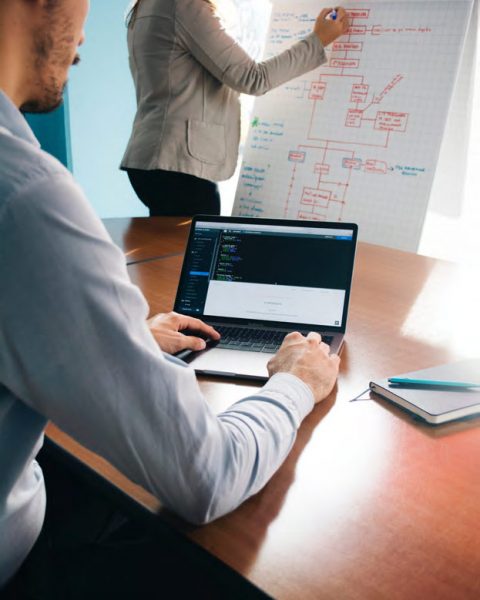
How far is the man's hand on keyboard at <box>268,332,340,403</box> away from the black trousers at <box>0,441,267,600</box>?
0.28 meters

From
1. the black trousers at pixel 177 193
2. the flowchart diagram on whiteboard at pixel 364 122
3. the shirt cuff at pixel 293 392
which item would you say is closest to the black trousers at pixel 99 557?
the shirt cuff at pixel 293 392

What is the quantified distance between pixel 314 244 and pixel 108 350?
652mm

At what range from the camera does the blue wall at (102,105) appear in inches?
130

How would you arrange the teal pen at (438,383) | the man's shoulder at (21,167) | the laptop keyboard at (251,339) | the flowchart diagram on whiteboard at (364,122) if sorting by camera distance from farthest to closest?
the flowchart diagram on whiteboard at (364,122) < the laptop keyboard at (251,339) < the teal pen at (438,383) < the man's shoulder at (21,167)

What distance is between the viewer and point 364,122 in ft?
7.51

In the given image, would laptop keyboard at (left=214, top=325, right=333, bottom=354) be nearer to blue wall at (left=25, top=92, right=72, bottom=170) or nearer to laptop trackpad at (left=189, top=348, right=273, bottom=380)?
laptop trackpad at (left=189, top=348, right=273, bottom=380)

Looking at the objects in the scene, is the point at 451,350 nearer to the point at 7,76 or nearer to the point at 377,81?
the point at 7,76

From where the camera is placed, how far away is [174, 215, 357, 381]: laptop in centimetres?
104

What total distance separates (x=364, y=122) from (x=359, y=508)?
1.95 meters

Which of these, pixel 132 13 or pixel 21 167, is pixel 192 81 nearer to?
pixel 132 13

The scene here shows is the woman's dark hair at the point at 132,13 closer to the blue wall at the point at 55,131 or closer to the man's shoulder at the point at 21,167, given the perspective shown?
the blue wall at the point at 55,131

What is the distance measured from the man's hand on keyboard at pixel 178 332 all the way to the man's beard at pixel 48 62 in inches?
16.1

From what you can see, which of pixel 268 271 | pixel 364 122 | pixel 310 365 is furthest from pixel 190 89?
pixel 310 365

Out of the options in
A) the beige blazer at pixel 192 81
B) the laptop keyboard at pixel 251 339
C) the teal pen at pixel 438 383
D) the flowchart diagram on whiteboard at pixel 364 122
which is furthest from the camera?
the flowchart diagram on whiteboard at pixel 364 122
